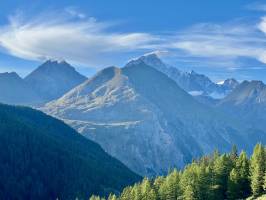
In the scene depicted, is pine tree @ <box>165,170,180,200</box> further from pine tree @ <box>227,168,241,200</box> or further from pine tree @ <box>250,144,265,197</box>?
pine tree @ <box>250,144,265,197</box>

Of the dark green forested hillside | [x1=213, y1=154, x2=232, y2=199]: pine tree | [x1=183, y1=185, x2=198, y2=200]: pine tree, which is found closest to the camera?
the dark green forested hillside

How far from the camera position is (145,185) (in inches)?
6097

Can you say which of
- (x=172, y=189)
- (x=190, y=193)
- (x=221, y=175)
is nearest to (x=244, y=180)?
(x=221, y=175)

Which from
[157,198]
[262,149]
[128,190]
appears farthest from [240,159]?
[128,190]

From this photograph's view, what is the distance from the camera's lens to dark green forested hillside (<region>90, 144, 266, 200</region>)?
429ft

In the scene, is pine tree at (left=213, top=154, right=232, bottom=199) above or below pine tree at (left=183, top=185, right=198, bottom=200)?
above

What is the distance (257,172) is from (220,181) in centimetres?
1526

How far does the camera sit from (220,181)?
139 metres

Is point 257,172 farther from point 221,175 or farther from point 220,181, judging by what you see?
point 221,175

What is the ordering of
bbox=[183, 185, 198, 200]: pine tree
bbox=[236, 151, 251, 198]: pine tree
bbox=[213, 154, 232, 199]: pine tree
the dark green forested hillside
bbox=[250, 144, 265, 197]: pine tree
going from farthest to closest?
bbox=[213, 154, 232, 199]: pine tree, bbox=[183, 185, 198, 200]: pine tree, bbox=[236, 151, 251, 198]: pine tree, the dark green forested hillside, bbox=[250, 144, 265, 197]: pine tree

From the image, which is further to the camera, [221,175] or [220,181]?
[221,175]

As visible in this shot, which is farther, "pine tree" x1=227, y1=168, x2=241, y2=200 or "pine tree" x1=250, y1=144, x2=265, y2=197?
"pine tree" x1=227, y1=168, x2=241, y2=200

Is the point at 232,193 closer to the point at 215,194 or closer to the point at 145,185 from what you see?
the point at 215,194

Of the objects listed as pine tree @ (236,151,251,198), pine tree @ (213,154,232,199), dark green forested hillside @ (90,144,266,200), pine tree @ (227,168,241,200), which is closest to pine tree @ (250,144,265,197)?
dark green forested hillside @ (90,144,266,200)
